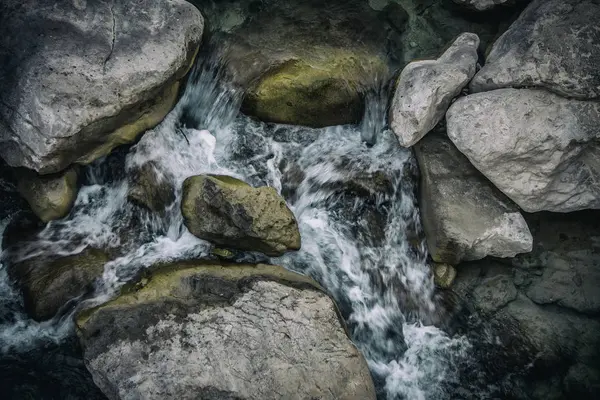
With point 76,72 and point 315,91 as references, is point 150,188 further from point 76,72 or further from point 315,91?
point 315,91

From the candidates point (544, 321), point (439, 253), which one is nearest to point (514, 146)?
point (439, 253)

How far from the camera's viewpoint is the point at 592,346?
171 inches

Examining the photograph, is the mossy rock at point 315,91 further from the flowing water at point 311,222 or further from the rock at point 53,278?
the rock at point 53,278

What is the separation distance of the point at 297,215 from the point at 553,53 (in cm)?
294

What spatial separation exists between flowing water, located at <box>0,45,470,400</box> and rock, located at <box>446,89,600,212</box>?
2.80ft

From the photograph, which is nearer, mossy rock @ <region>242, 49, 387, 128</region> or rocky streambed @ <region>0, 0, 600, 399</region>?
rocky streambed @ <region>0, 0, 600, 399</region>

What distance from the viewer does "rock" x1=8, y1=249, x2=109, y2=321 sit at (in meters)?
4.23

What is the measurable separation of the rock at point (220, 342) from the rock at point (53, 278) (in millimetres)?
504

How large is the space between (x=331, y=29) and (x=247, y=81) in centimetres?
128

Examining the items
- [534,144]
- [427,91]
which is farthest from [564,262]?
[427,91]

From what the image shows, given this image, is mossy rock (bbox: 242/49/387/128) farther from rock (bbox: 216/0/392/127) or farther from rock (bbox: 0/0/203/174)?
rock (bbox: 0/0/203/174)

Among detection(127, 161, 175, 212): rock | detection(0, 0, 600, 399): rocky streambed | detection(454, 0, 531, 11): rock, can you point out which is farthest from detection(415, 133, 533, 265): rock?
detection(127, 161, 175, 212): rock

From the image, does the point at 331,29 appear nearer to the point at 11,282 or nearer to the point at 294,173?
the point at 294,173

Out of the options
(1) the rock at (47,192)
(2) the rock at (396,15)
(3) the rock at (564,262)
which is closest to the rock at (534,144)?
(3) the rock at (564,262)
